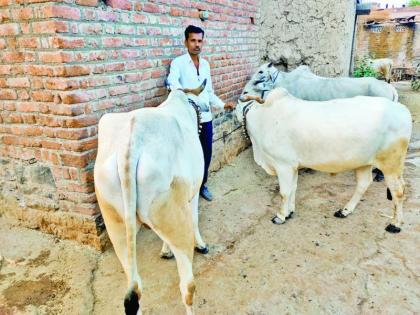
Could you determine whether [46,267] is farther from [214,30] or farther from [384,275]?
[214,30]

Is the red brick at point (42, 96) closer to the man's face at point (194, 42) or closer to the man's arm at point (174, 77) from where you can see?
the man's arm at point (174, 77)

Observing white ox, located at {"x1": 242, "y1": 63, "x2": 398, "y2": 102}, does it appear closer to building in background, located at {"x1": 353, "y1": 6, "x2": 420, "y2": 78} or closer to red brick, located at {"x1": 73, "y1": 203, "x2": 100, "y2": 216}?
red brick, located at {"x1": 73, "y1": 203, "x2": 100, "y2": 216}

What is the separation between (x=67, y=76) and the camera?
2459 mm

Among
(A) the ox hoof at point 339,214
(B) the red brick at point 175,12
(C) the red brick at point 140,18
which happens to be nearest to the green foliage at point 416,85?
(A) the ox hoof at point 339,214

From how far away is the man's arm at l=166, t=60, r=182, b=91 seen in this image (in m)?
3.31

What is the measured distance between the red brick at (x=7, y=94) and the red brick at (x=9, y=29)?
45cm

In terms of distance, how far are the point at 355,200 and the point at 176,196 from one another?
2496mm

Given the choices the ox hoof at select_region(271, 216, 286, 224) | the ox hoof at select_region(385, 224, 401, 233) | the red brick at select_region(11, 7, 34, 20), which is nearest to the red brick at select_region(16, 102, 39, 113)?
the red brick at select_region(11, 7, 34, 20)

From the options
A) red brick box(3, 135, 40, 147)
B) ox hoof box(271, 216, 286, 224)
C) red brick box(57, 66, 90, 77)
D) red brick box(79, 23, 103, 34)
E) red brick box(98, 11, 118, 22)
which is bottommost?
ox hoof box(271, 216, 286, 224)

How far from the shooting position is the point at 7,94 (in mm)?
2807

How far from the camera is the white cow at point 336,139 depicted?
313 centimetres

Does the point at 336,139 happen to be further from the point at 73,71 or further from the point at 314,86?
the point at 73,71

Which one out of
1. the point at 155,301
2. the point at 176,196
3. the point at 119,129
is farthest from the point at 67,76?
the point at 155,301

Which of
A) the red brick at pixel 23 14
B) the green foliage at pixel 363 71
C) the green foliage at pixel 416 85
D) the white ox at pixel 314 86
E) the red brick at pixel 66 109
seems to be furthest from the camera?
the green foliage at pixel 416 85
